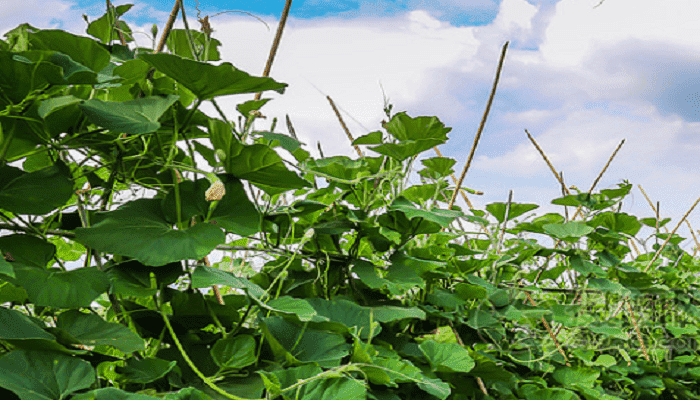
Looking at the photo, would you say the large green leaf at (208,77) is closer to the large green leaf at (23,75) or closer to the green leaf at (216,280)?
the large green leaf at (23,75)

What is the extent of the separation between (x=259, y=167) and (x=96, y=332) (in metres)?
0.28

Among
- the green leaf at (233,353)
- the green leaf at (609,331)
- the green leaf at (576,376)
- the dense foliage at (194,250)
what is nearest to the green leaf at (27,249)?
the dense foliage at (194,250)

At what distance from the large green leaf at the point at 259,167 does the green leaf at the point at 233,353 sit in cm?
22

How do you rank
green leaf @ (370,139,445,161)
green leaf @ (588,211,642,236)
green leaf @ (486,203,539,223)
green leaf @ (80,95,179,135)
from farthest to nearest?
green leaf @ (588,211,642,236), green leaf @ (486,203,539,223), green leaf @ (370,139,445,161), green leaf @ (80,95,179,135)

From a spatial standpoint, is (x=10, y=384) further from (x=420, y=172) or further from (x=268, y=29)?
(x=420, y=172)

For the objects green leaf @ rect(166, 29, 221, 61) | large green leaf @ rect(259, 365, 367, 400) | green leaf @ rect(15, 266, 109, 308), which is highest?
green leaf @ rect(166, 29, 221, 61)

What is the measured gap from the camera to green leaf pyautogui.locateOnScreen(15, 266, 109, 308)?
0.62m

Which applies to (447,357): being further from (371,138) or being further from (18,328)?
(18,328)

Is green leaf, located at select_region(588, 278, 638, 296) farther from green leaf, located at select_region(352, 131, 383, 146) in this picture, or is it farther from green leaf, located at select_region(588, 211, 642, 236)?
green leaf, located at select_region(352, 131, 383, 146)

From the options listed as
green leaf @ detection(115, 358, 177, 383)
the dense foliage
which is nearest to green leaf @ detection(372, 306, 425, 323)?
the dense foliage

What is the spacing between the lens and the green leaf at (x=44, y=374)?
22.1 inches

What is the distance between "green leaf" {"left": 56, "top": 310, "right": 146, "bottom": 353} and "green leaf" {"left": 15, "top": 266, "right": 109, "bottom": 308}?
33 mm

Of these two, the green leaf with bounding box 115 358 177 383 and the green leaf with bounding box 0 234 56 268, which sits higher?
the green leaf with bounding box 0 234 56 268

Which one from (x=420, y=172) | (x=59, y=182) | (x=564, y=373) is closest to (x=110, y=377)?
(x=59, y=182)
